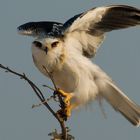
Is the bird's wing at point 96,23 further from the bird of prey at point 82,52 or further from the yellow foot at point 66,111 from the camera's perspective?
the yellow foot at point 66,111

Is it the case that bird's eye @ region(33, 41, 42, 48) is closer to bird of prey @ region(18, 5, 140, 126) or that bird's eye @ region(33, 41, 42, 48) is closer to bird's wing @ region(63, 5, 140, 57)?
bird of prey @ region(18, 5, 140, 126)

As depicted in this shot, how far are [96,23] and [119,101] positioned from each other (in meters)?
1.14

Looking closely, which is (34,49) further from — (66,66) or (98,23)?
(98,23)

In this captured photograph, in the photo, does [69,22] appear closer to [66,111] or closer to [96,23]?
[96,23]

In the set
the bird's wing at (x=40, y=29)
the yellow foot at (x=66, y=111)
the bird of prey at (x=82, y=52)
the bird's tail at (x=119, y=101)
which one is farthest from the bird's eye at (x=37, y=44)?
the yellow foot at (x=66, y=111)

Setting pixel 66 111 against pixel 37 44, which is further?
pixel 37 44

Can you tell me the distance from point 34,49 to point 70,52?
0.44 meters

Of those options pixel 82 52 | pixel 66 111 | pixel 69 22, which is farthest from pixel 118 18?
pixel 66 111

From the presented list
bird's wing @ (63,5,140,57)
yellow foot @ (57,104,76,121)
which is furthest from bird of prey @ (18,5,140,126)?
yellow foot @ (57,104,76,121)

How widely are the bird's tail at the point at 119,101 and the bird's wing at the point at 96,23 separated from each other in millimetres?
574

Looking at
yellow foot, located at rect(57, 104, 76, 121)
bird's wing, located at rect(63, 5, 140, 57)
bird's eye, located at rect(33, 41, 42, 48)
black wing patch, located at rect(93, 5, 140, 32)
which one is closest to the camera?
yellow foot, located at rect(57, 104, 76, 121)

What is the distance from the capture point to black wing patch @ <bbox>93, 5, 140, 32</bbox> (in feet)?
22.4

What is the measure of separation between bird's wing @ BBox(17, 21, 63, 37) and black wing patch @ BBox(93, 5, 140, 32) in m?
0.55

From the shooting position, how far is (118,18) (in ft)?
22.8
